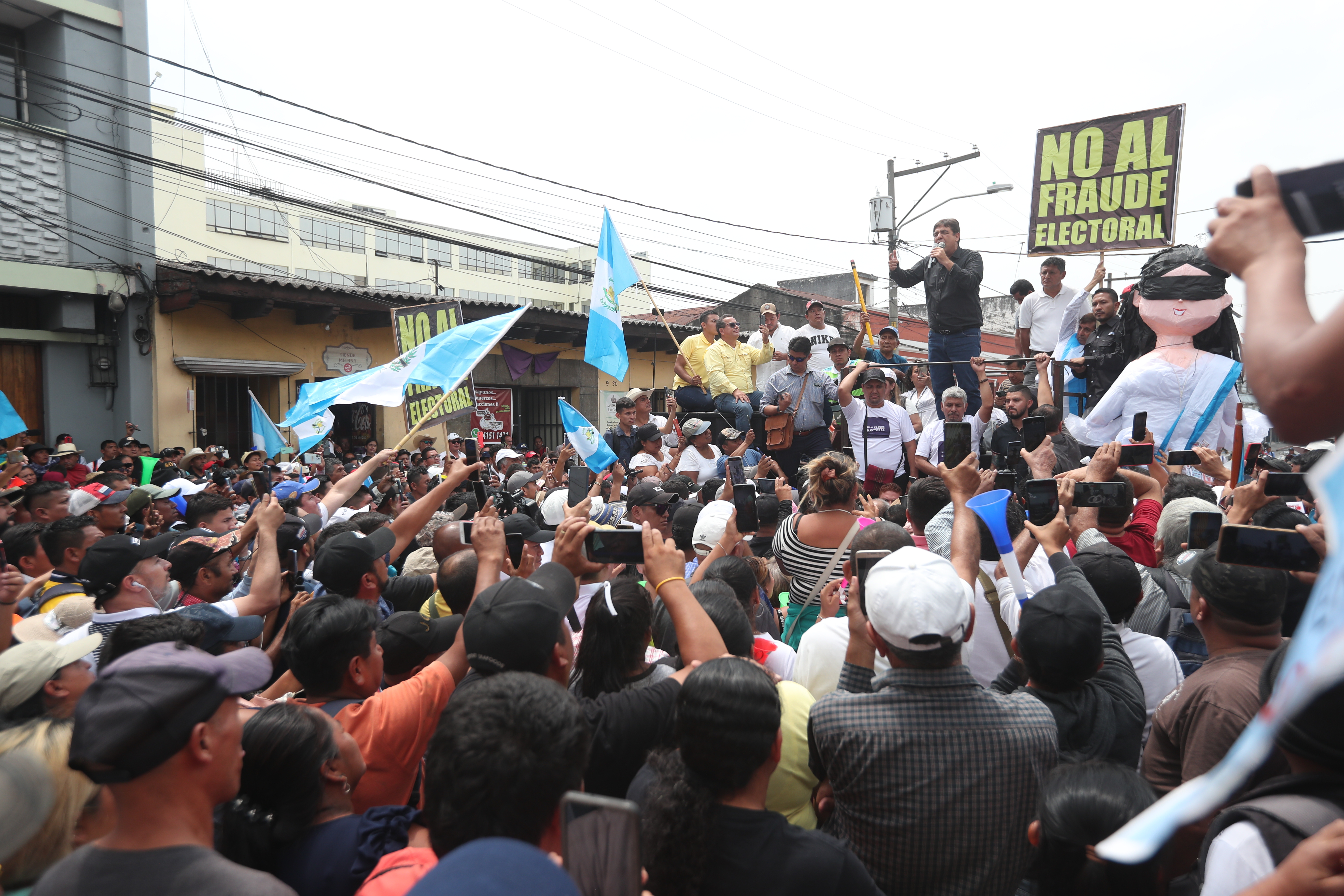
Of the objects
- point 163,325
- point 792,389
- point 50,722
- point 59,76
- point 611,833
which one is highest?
point 59,76

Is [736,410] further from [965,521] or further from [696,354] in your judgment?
[965,521]

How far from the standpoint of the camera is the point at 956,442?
4.05 metres

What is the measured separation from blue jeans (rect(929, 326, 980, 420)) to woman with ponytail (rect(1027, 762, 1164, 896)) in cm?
721

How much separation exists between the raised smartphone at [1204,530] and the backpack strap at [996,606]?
0.67 m

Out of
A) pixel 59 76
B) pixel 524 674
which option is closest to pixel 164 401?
pixel 59 76

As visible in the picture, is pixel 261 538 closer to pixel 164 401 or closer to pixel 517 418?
pixel 164 401

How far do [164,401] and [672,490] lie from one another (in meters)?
11.5

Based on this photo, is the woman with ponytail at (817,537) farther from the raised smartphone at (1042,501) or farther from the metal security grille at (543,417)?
the metal security grille at (543,417)

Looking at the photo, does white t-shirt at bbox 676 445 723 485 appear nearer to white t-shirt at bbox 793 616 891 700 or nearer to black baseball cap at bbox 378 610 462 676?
black baseball cap at bbox 378 610 462 676

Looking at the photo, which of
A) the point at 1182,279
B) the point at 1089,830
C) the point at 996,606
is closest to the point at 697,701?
the point at 1089,830

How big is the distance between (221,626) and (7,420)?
7687mm

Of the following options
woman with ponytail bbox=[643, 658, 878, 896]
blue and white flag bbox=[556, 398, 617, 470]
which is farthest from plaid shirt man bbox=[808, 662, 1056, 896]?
blue and white flag bbox=[556, 398, 617, 470]

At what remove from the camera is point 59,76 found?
13.0 m

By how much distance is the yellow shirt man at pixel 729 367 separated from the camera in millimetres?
10016
